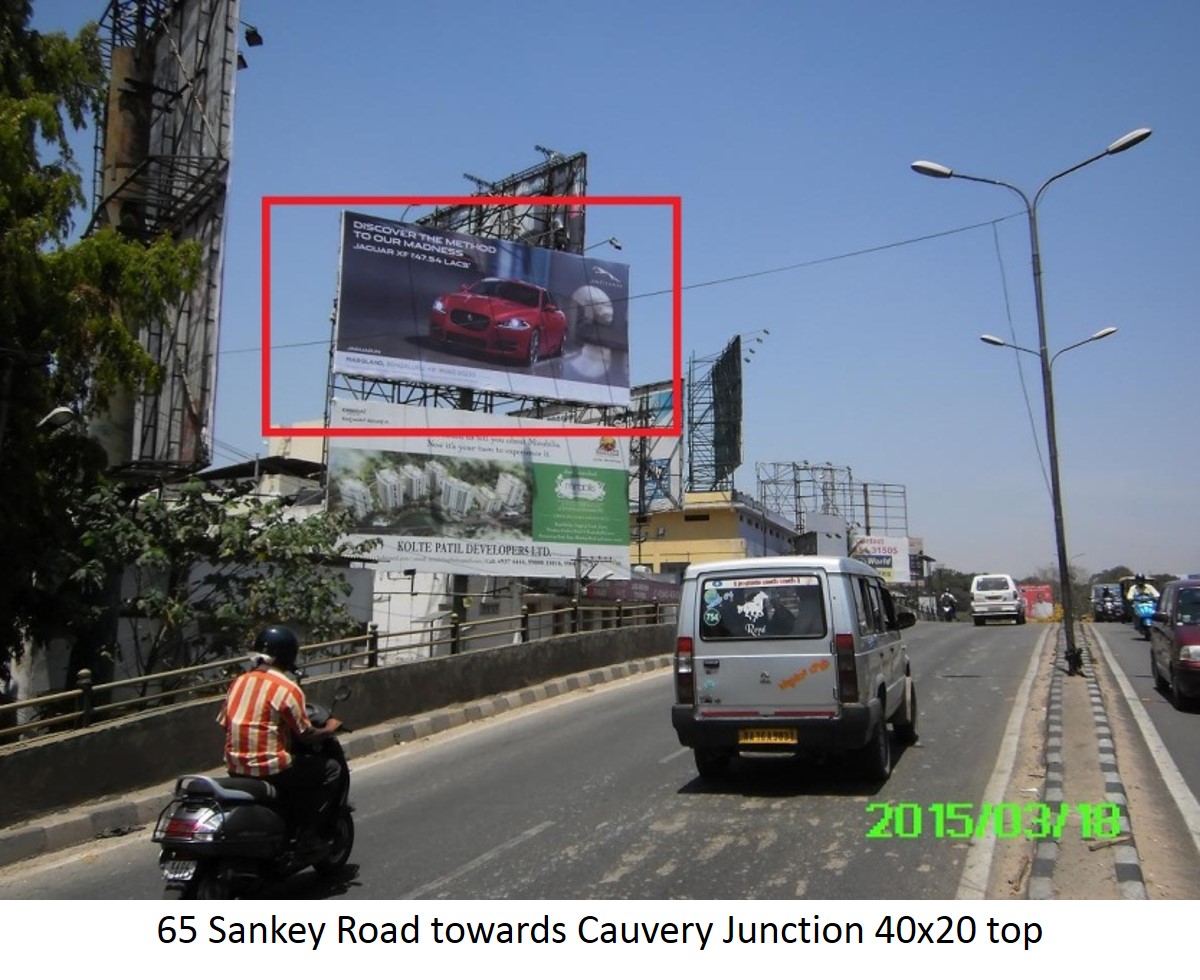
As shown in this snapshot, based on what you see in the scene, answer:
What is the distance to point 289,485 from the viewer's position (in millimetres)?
33125

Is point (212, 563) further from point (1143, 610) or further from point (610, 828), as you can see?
point (1143, 610)

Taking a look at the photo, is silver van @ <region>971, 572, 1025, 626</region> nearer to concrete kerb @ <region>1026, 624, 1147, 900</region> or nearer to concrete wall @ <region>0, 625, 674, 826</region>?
concrete kerb @ <region>1026, 624, 1147, 900</region>

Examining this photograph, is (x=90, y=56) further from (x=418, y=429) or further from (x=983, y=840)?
(x=418, y=429)

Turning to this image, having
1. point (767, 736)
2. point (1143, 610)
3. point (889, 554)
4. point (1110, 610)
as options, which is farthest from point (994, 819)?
point (889, 554)

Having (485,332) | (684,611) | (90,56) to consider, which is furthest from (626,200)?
(684,611)

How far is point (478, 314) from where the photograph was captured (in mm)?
30844

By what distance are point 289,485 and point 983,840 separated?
2903cm

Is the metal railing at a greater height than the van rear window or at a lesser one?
lesser

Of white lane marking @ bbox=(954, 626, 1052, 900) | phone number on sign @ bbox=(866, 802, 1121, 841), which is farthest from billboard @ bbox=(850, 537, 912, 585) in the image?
phone number on sign @ bbox=(866, 802, 1121, 841)

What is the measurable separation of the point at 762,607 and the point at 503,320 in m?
23.8

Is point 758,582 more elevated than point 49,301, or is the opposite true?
point 49,301

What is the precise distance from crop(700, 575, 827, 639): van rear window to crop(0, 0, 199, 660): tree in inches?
275

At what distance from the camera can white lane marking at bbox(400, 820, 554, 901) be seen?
20.1ft
